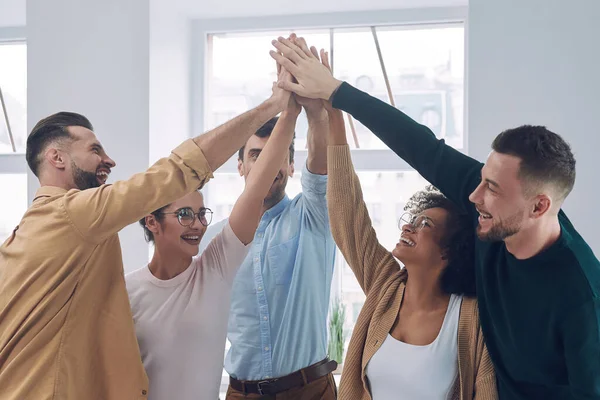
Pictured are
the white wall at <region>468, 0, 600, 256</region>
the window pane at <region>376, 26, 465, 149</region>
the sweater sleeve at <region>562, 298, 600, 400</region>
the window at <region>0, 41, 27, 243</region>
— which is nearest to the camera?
the sweater sleeve at <region>562, 298, 600, 400</region>

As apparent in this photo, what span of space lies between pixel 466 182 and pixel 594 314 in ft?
1.50

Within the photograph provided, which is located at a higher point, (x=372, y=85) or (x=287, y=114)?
(x=372, y=85)

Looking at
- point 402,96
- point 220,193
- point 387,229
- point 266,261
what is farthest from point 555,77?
point 220,193

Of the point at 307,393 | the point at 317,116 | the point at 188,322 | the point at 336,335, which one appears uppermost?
the point at 317,116

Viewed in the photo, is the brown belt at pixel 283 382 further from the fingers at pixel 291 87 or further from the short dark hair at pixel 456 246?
the fingers at pixel 291 87

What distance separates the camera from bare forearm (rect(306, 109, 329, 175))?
7.47 feet

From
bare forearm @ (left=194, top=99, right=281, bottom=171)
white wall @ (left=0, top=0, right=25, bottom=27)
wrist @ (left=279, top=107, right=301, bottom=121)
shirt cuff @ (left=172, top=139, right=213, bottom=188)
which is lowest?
shirt cuff @ (left=172, top=139, right=213, bottom=188)

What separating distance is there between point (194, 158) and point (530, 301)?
0.90m

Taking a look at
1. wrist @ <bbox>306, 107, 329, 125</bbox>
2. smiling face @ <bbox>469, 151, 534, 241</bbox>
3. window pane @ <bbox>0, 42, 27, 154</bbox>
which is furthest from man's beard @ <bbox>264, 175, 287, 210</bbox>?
window pane @ <bbox>0, 42, 27, 154</bbox>

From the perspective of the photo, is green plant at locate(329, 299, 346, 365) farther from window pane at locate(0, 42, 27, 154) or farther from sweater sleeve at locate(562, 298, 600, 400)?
window pane at locate(0, 42, 27, 154)

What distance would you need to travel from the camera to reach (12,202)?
4188 mm

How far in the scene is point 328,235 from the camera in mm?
2430

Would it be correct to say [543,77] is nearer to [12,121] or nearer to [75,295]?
[75,295]

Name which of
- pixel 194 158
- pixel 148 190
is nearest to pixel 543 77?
pixel 194 158
